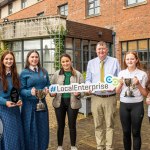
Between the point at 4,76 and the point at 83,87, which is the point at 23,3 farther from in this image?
the point at 4,76

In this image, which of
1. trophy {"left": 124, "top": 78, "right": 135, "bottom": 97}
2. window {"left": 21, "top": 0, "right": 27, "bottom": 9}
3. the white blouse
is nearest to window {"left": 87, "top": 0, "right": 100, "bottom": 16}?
window {"left": 21, "top": 0, "right": 27, "bottom": 9}

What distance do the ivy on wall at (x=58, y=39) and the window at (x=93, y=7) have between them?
18.5 ft

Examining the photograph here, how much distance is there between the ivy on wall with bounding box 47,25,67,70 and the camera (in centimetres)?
1534

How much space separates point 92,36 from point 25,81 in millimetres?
13121

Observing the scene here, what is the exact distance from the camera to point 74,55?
1672cm

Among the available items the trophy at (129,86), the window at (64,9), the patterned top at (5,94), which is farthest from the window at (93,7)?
the patterned top at (5,94)

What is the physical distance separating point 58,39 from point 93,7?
6.23 meters

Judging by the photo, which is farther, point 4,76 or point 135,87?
point 135,87

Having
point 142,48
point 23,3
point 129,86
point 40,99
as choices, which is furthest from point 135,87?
point 23,3

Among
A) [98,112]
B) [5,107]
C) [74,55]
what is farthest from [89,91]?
[74,55]

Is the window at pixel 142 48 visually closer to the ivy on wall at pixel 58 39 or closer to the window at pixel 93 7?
the window at pixel 93 7

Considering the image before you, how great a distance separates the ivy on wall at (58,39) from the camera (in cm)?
1534

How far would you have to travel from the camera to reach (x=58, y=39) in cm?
1550

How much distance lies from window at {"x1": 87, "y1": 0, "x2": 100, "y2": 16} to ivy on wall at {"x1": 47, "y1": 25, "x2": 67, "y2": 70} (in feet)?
18.5
